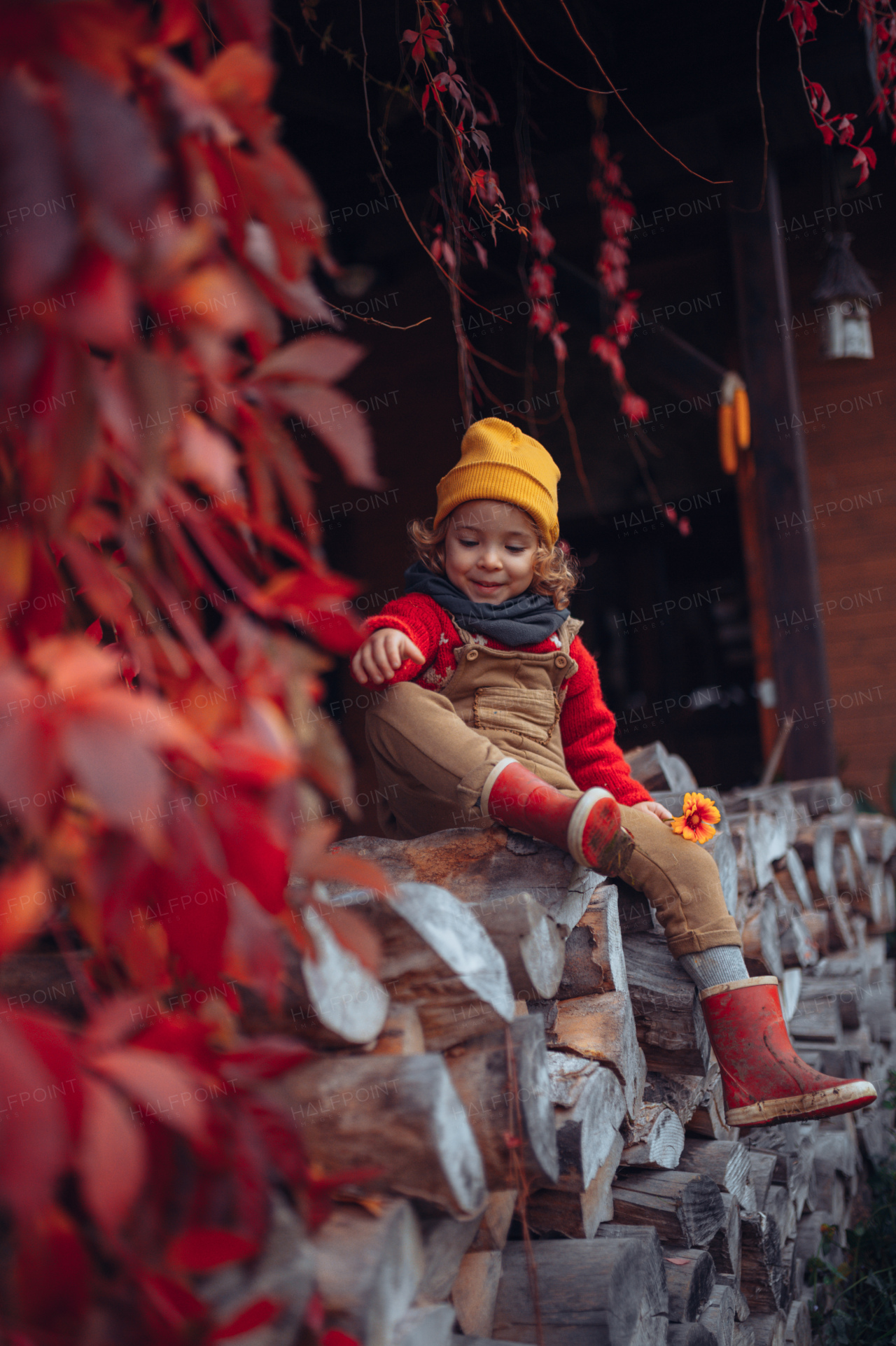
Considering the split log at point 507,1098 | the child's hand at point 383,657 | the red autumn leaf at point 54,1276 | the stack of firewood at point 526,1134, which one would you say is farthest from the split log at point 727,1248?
the red autumn leaf at point 54,1276

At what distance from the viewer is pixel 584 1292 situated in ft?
3.44

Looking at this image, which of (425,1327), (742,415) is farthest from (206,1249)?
(742,415)

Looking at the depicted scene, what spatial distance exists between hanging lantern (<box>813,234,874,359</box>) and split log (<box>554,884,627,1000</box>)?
295 cm

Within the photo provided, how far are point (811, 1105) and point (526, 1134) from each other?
689mm

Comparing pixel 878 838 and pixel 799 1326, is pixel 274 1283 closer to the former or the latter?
pixel 799 1326

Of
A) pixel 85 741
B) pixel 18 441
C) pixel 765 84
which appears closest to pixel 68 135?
pixel 18 441

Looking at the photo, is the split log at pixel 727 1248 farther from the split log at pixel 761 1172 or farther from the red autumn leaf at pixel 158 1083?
the red autumn leaf at pixel 158 1083

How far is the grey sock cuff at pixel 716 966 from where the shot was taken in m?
1.52

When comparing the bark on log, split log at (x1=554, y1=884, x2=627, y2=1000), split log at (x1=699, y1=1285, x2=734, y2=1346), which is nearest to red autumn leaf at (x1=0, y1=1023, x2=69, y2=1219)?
the bark on log

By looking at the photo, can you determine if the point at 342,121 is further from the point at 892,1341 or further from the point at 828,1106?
the point at 892,1341

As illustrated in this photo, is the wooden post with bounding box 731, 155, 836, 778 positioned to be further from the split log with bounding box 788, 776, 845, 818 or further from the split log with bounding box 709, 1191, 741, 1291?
the split log with bounding box 709, 1191, 741, 1291

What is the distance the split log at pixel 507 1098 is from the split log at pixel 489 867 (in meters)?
0.35

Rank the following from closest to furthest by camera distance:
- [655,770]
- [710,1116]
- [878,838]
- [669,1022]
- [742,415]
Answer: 1. [669,1022]
2. [710,1116]
3. [655,770]
4. [878,838]
5. [742,415]

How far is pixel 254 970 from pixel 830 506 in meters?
4.96
